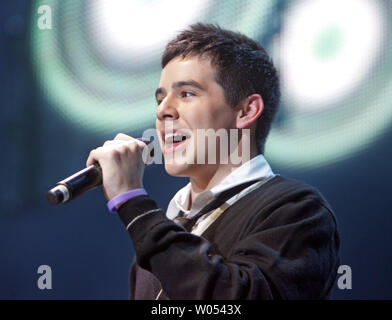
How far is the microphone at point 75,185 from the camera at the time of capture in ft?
2.71

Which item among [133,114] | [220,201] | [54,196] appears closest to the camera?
[54,196]

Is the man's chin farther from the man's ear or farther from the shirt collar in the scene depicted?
the man's ear

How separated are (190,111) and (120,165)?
0.27 m

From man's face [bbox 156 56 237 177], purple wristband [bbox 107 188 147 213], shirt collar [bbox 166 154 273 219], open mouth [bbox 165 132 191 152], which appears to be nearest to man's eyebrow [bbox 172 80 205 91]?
man's face [bbox 156 56 237 177]

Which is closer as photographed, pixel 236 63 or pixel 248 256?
pixel 248 256

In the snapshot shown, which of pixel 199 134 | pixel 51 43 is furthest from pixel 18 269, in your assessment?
pixel 199 134

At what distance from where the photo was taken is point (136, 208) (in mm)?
843

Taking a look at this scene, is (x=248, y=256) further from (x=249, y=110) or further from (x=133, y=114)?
(x=133, y=114)

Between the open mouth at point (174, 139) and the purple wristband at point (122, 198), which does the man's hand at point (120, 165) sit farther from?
the open mouth at point (174, 139)

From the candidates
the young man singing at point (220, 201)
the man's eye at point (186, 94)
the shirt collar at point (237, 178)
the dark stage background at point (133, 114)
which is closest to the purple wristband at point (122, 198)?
the young man singing at point (220, 201)

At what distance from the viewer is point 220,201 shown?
1.07 metres

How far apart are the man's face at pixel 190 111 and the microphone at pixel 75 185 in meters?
0.25

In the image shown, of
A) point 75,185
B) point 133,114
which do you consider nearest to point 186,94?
point 75,185

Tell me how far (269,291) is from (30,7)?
1.44m
